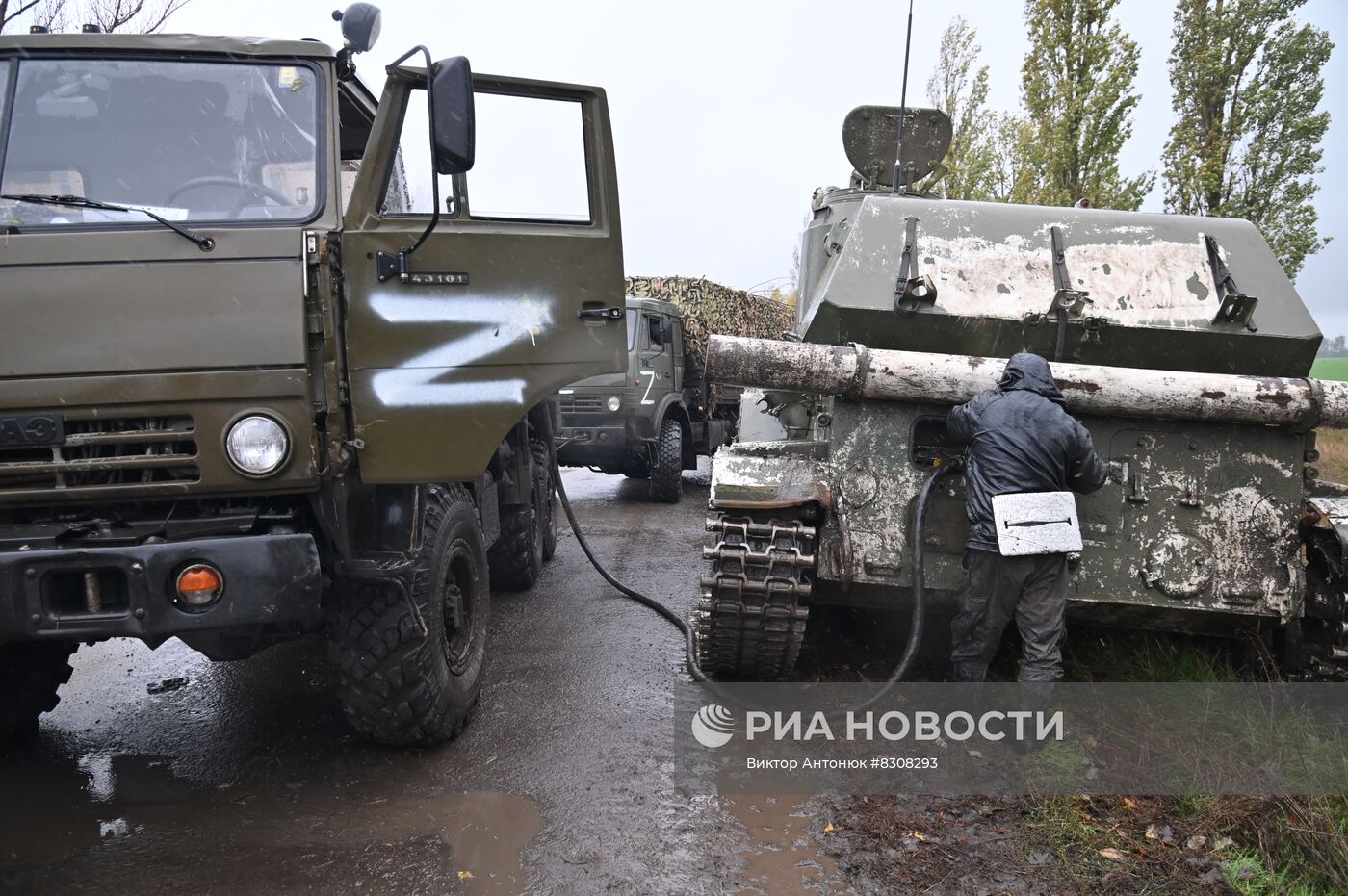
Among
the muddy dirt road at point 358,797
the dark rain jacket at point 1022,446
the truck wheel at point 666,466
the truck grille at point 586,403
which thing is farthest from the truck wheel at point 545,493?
the dark rain jacket at point 1022,446

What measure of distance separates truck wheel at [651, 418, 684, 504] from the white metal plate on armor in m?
6.75

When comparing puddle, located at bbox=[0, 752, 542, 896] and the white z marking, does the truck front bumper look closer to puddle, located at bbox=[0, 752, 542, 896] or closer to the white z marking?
the white z marking

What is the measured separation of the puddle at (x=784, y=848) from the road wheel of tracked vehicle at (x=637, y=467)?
23.1ft

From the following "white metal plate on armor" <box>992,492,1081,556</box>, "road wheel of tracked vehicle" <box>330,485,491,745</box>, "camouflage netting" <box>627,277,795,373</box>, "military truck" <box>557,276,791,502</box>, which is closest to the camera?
"road wheel of tracked vehicle" <box>330,485,491,745</box>

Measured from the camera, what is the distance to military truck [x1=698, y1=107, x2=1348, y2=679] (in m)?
4.28

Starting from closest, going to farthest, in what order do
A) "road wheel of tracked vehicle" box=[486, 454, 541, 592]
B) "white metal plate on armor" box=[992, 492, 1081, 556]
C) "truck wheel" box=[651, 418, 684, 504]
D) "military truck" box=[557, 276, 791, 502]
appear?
"white metal plate on armor" box=[992, 492, 1081, 556]
"road wheel of tracked vehicle" box=[486, 454, 541, 592]
"military truck" box=[557, 276, 791, 502]
"truck wheel" box=[651, 418, 684, 504]

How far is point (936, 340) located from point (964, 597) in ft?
4.34

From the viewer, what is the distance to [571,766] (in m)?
4.10

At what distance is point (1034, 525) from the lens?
13.2 feet

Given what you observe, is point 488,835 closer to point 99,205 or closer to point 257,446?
point 257,446

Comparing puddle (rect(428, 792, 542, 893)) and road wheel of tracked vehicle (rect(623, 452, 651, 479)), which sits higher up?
puddle (rect(428, 792, 542, 893))

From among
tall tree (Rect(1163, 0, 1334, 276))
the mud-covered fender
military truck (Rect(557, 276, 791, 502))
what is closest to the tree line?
tall tree (Rect(1163, 0, 1334, 276))

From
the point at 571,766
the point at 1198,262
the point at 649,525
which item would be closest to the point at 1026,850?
the point at 571,766

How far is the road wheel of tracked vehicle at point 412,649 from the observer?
3768 millimetres
